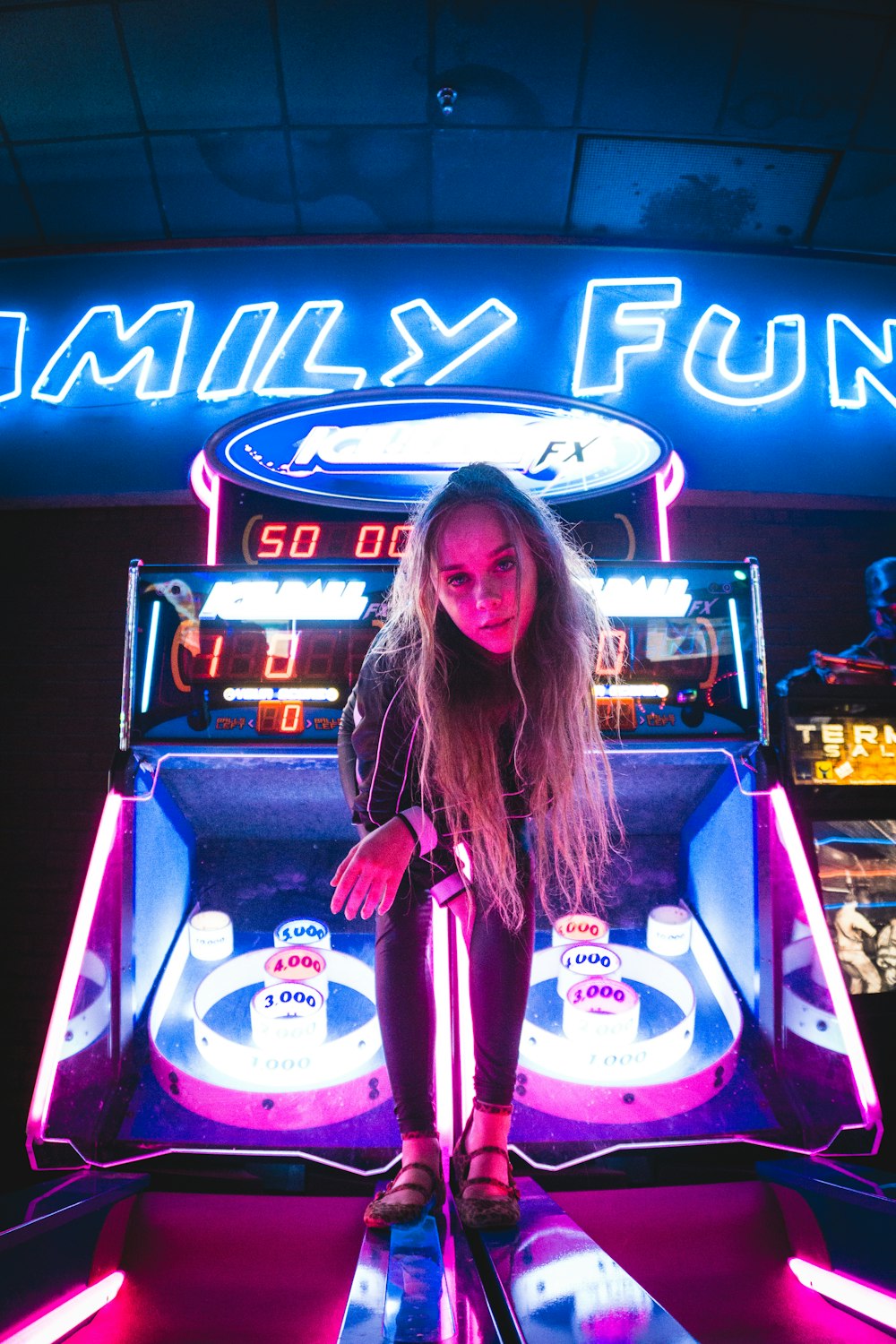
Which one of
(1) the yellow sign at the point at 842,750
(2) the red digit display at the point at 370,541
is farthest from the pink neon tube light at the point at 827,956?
(2) the red digit display at the point at 370,541

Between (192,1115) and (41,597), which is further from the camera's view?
(41,597)

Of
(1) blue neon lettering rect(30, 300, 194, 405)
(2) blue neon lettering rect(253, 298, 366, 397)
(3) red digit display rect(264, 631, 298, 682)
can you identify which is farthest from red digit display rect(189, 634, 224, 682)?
(1) blue neon lettering rect(30, 300, 194, 405)

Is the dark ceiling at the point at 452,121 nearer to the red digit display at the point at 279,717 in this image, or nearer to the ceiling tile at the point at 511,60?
the ceiling tile at the point at 511,60

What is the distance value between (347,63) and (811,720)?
3.21 m

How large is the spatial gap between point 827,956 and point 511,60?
3.53 meters

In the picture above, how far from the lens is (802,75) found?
3.08 meters

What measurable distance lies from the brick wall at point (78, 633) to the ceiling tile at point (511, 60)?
1862 mm

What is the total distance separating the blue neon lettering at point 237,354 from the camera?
342cm

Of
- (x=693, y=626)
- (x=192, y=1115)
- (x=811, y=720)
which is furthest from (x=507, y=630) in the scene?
(x=811, y=720)

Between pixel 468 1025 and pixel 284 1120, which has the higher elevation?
pixel 468 1025

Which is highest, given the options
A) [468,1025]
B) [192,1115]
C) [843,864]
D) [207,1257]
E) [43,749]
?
[43,749]

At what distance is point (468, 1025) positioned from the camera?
4.80 ft

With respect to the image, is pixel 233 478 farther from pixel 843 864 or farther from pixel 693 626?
pixel 843 864

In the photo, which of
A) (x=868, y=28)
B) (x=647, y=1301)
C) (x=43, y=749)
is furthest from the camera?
(x=43, y=749)
